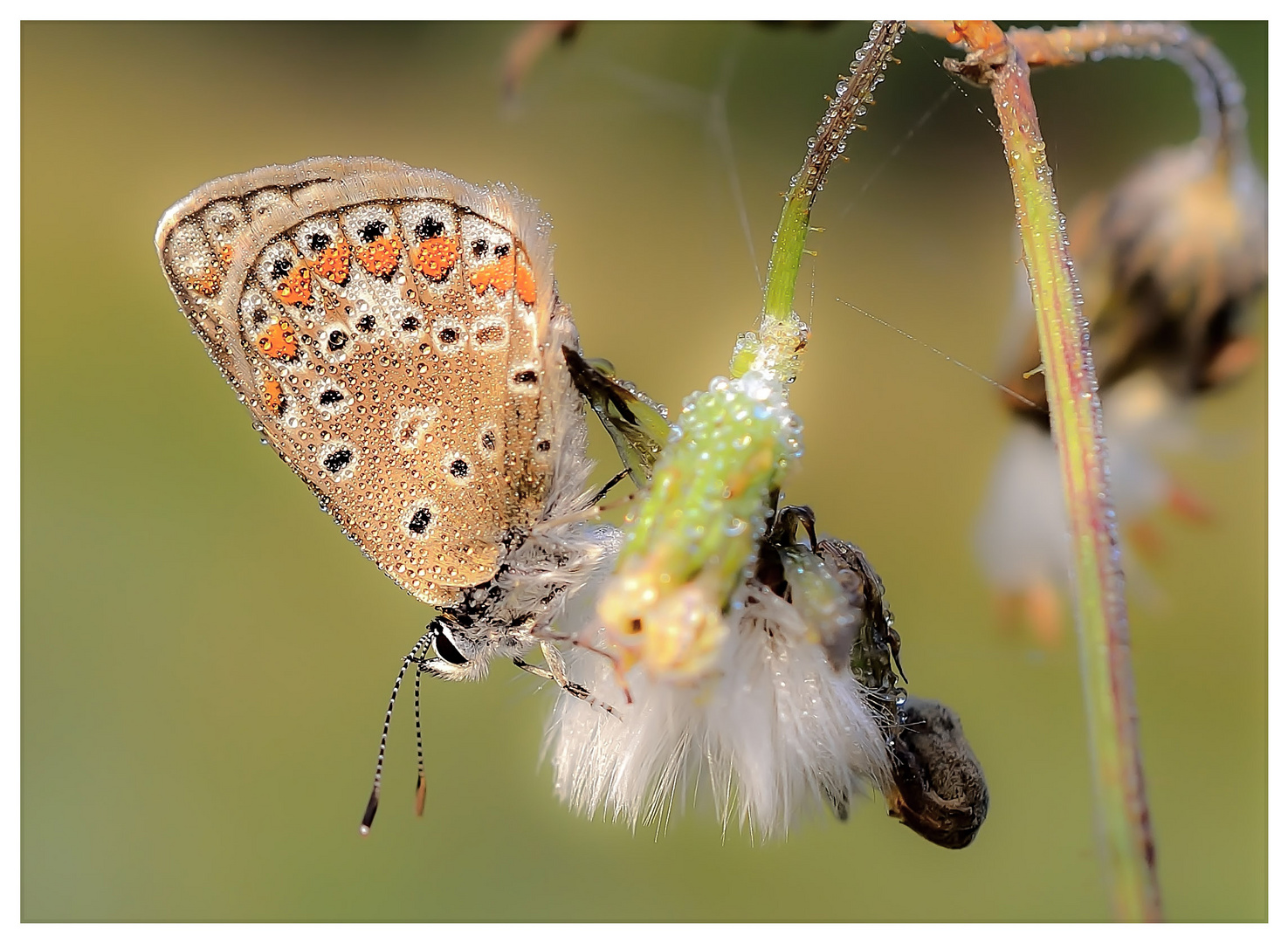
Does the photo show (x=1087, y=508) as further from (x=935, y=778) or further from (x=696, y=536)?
(x=935, y=778)

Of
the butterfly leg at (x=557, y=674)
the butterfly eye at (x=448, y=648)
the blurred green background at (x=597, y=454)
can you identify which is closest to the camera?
the butterfly leg at (x=557, y=674)

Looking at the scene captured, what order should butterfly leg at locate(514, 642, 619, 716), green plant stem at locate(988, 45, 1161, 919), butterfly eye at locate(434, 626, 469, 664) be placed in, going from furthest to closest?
butterfly eye at locate(434, 626, 469, 664), butterfly leg at locate(514, 642, 619, 716), green plant stem at locate(988, 45, 1161, 919)

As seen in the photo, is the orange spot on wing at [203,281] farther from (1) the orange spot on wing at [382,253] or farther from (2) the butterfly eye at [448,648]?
(2) the butterfly eye at [448,648]

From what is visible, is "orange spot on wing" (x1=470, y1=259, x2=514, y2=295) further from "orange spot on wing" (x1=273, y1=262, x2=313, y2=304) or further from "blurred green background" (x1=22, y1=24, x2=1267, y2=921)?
"blurred green background" (x1=22, y1=24, x2=1267, y2=921)

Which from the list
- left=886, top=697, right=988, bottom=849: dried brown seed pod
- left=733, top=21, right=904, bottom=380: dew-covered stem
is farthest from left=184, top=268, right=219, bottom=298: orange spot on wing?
left=886, top=697, right=988, bottom=849: dried brown seed pod

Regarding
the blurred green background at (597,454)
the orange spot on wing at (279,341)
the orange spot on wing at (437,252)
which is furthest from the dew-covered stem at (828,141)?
the blurred green background at (597,454)

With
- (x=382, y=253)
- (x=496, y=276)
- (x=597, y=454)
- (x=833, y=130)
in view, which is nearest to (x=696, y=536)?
(x=833, y=130)

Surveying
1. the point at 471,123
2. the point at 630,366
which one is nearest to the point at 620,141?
the point at 471,123
